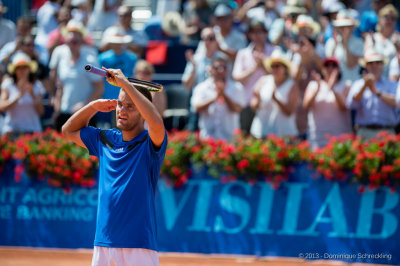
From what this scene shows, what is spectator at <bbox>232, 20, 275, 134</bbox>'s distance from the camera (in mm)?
10133

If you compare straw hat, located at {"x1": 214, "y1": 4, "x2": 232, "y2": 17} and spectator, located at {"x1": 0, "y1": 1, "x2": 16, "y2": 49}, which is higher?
straw hat, located at {"x1": 214, "y1": 4, "x2": 232, "y2": 17}

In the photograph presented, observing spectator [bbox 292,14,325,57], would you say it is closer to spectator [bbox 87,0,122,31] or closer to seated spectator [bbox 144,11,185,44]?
seated spectator [bbox 144,11,185,44]

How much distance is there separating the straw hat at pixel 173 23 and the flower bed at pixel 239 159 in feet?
11.8

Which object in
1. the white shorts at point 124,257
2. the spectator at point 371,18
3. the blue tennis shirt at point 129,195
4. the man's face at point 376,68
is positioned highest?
the spectator at point 371,18

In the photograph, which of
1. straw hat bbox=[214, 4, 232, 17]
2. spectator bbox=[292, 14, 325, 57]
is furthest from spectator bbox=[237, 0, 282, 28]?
spectator bbox=[292, 14, 325, 57]

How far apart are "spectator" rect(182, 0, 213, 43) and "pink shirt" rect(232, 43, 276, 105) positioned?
187cm

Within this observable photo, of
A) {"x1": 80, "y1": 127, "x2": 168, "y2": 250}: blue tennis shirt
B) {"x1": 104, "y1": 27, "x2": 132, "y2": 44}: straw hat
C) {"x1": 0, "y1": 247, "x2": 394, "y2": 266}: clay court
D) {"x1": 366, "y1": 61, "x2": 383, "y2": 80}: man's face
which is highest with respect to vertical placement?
{"x1": 104, "y1": 27, "x2": 132, "y2": 44}: straw hat

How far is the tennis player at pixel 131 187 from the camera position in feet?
14.2

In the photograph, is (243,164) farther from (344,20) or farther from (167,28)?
(167,28)

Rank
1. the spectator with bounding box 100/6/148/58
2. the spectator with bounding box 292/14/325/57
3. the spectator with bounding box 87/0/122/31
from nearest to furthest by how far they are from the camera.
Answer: the spectator with bounding box 292/14/325/57 → the spectator with bounding box 100/6/148/58 → the spectator with bounding box 87/0/122/31

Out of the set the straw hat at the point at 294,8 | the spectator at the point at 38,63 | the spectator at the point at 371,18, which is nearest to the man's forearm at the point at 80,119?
the straw hat at the point at 294,8

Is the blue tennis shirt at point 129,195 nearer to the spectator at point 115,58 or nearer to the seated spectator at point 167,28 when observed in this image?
the spectator at point 115,58

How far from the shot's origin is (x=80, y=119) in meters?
4.77

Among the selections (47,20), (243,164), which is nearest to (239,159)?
(243,164)
